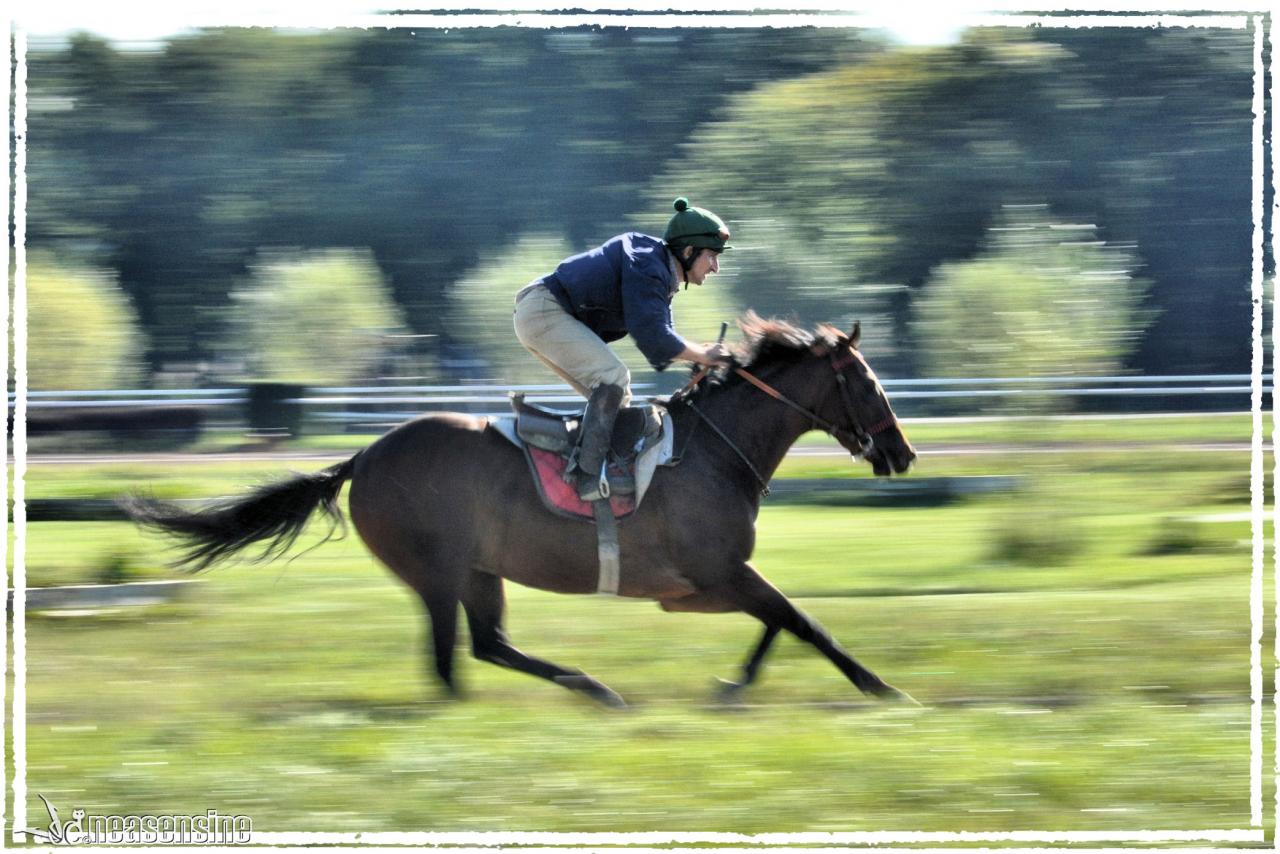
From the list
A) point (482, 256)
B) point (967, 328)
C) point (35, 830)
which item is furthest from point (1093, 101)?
point (35, 830)

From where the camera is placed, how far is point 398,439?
7.29 m

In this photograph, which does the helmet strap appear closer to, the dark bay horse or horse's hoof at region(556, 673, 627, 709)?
the dark bay horse

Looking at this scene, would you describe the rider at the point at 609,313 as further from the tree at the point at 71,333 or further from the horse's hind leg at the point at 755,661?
the tree at the point at 71,333

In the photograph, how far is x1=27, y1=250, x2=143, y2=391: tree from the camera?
20453mm

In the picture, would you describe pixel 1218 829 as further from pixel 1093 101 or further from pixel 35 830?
pixel 1093 101

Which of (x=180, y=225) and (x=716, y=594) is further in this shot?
(x=180, y=225)

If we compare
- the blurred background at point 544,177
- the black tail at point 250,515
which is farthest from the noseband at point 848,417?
the blurred background at point 544,177

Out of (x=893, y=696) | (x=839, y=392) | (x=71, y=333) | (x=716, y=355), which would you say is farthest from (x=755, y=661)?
(x=71, y=333)

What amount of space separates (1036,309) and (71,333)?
48.0 feet

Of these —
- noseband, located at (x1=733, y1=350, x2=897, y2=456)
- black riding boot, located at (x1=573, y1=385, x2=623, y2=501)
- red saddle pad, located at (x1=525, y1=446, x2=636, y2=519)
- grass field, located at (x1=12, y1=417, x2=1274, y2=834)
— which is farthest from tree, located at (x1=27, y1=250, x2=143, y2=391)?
noseband, located at (x1=733, y1=350, x2=897, y2=456)

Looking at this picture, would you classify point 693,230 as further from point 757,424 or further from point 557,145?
point 557,145

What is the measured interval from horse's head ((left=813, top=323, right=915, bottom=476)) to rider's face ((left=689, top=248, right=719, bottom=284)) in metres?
0.67

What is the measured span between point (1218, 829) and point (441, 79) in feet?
85.5

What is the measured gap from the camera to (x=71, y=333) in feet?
69.4
